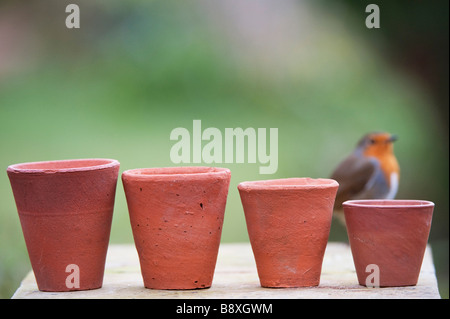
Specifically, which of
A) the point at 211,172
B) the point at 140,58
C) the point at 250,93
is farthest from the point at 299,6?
the point at 211,172

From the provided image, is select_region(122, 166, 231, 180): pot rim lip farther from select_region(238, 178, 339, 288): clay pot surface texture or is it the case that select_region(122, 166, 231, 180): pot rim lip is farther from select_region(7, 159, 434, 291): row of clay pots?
select_region(238, 178, 339, 288): clay pot surface texture

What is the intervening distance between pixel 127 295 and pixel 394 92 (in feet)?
15.1

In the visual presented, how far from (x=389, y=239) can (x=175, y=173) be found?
0.85 metres

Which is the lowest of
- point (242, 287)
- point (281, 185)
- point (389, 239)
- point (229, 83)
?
point (242, 287)

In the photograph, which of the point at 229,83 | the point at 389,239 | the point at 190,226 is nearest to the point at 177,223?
the point at 190,226

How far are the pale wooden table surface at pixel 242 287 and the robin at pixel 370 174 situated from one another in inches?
39.2

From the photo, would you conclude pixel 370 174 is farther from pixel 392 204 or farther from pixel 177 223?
pixel 177 223

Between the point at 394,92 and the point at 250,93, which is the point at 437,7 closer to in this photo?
the point at 394,92

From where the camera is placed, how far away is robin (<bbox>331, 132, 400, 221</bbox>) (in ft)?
14.7

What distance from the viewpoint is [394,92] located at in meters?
6.65

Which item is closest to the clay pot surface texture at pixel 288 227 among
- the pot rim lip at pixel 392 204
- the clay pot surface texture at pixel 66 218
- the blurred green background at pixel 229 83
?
the pot rim lip at pixel 392 204

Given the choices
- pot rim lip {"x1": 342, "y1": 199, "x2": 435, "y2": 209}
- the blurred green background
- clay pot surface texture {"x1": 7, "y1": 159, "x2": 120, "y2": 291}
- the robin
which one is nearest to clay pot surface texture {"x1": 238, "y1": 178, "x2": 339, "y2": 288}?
pot rim lip {"x1": 342, "y1": 199, "x2": 435, "y2": 209}

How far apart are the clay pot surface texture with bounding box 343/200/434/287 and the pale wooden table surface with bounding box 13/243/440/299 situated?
55 mm

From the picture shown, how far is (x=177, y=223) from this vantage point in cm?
262
